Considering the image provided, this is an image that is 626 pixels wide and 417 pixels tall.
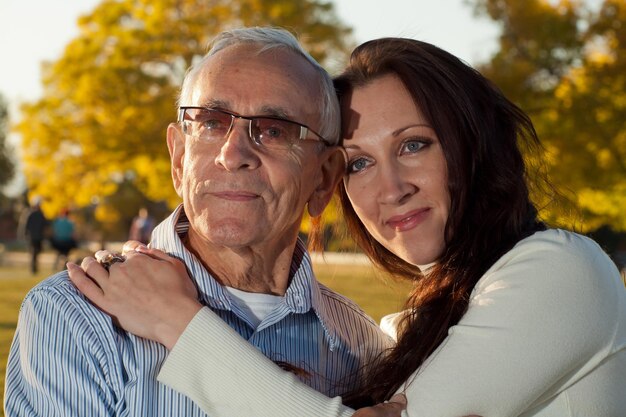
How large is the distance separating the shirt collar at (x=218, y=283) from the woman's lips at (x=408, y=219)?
358 millimetres

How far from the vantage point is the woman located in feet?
9.43

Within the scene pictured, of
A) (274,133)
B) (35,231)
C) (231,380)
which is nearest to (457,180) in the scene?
(274,133)

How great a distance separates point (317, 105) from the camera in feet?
11.6

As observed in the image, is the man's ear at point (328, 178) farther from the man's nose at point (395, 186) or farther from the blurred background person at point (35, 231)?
the blurred background person at point (35, 231)

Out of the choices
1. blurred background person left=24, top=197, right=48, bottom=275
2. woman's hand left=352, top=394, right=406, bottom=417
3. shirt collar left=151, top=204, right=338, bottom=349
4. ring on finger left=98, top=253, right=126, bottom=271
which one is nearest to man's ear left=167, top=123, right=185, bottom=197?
shirt collar left=151, top=204, right=338, bottom=349

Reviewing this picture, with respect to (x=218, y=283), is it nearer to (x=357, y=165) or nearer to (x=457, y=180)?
(x=357, y=165)

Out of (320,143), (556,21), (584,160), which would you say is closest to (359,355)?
(320,143)

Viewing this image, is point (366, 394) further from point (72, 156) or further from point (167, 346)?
point (72, 156)

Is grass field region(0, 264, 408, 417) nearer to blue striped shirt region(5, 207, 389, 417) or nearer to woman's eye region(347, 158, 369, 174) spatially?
woman's eye region(347, 158, 369, 174)

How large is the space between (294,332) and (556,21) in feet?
74.6

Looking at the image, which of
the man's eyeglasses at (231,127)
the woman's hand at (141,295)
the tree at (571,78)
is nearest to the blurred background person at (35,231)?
the tree at (571,78)

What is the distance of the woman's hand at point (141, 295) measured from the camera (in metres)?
2.94

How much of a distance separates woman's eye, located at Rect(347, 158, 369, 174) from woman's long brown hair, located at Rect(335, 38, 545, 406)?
9.9 inches

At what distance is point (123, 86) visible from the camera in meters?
30.8
